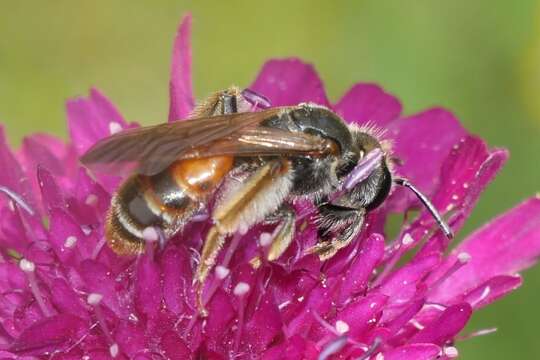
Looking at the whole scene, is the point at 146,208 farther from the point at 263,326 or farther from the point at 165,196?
the point at 263,326

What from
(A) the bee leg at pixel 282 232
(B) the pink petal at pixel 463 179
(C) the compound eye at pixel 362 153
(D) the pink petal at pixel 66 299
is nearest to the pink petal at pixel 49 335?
(D) the pink petal at pixel 66 299

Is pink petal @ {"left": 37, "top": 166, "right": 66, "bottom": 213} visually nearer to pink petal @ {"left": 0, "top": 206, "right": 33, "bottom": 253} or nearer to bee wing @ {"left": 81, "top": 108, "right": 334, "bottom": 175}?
pink petal @ {"left": 0, "top": 206, "right": 33, "bottom": 253}

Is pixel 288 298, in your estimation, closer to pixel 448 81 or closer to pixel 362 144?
pixel 362 144

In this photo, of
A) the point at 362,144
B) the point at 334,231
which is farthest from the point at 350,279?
the point at 362,144

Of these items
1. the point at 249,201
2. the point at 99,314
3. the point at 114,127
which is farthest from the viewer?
the point at 114,127

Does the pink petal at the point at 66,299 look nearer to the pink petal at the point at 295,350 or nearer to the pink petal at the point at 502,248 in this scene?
the pink petal at the point at 295,350

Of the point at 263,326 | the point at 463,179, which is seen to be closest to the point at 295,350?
the point at 263,326

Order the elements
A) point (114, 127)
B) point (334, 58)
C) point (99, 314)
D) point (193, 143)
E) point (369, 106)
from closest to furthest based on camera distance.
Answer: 1. point (193, 143)
2. point (99, 314)
3. point (114, 127)
4. point (369, 106)
5. point (334, 58)
